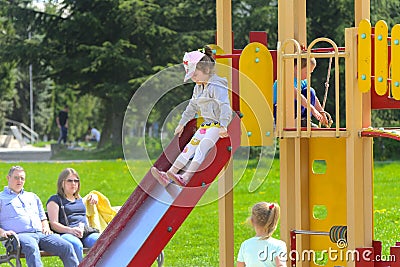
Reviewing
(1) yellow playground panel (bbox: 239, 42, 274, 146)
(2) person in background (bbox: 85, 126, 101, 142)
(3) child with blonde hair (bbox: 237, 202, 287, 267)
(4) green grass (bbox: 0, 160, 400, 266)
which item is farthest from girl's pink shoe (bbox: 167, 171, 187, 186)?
(2) person in background (bbox: 85, 126, 101, 142)

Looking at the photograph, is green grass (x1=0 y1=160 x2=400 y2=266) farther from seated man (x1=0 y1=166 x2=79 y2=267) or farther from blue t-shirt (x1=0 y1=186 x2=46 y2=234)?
blue t-shirt (x1=0 y1=186 x2=46 y2=234)

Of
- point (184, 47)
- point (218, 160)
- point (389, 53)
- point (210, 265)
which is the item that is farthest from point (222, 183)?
point (184, 47)

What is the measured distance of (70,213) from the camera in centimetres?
795

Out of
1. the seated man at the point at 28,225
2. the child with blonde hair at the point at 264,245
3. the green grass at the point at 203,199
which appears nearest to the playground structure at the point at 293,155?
the green grass at the point at 203,199

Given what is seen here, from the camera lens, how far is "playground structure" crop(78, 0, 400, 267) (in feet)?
21.3

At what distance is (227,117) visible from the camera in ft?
22.0

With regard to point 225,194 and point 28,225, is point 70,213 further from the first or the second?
point 225,194

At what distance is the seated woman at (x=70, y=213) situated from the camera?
25.7 ft

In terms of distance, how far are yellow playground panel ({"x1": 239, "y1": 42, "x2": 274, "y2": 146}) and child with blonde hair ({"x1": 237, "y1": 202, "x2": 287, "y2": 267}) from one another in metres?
1.01

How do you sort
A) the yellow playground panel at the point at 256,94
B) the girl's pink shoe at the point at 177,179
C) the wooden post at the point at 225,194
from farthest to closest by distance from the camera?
1. the wooden post at the point at 225,194
2. the yellow playground panel at the point at 256,94
3. the girl's pink shoe at the point at 177,179

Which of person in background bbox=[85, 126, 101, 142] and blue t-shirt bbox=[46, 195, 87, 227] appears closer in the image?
blue t-shirt bbox=[46, 195, 87, 227]

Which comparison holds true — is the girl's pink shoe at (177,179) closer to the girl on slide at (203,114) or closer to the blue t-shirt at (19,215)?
the girl on slide at (203,114)

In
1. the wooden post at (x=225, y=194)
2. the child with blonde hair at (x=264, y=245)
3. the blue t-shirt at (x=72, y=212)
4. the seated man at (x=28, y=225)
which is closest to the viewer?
the child with blonde hair at (x=264, y=245)

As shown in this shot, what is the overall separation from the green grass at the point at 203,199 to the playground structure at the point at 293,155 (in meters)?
0.29
